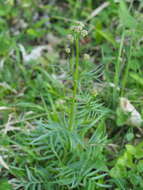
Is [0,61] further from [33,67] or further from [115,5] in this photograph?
[115,5]

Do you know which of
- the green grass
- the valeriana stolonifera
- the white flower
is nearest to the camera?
the valeriana stolonifera

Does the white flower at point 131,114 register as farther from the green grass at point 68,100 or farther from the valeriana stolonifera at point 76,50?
the valeriana stolonifera at point 76,50

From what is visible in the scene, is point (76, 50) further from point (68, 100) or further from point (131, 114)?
point (131, 114)

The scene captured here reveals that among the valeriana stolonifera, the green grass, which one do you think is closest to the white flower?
the green grass

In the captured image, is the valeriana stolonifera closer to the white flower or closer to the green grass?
the green grass

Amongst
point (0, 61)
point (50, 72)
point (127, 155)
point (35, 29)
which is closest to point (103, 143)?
point (127, 155)

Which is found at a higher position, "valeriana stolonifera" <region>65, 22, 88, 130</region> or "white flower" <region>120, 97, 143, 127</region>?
"valeriana stolonifera" <region>65, 22, 88, 130</region>

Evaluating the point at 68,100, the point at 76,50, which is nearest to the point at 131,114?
the point at 68,100

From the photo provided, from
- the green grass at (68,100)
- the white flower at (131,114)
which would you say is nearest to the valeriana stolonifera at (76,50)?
the green grass at (68,100)
